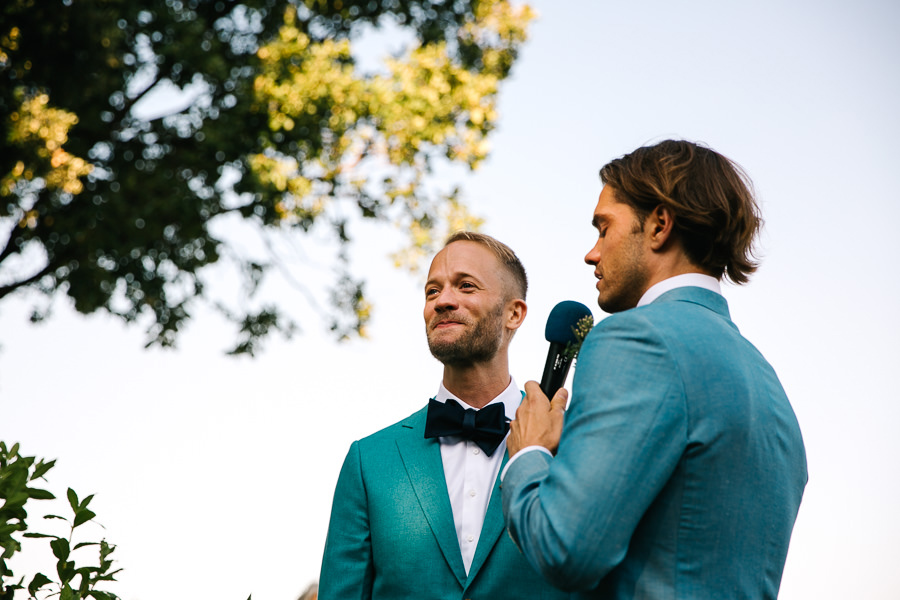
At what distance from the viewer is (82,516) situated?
100 inches

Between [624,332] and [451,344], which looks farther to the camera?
[451,344]

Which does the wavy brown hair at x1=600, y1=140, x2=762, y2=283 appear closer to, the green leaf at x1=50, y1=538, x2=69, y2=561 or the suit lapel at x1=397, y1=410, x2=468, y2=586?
the suit lapel at x1=397, y1=410, x2=468, y2=586

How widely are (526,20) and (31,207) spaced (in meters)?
6.81

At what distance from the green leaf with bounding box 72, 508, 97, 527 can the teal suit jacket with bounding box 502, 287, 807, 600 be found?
53.6 inches

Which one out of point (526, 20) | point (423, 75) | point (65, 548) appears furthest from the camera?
point (526, 20)

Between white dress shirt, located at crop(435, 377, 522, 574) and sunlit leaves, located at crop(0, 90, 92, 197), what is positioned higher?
sunlit leaves, located at crop(0, 90, 92, 197)

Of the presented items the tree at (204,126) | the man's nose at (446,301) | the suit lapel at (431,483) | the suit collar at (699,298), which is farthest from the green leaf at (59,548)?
the tree at (204,126)

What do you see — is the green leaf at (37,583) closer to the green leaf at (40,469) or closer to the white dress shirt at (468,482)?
the green leaf at (40,469)

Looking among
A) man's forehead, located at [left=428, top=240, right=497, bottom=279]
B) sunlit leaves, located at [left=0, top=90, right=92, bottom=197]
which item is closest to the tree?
sunlit leaves, located at [left=0, top=90, right=92, bottom=197]

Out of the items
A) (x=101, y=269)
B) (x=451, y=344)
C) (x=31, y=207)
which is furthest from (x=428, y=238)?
(x=451, y=344)

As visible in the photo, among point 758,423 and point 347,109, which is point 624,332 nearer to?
point 758,423

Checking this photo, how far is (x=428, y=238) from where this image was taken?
11469 mm

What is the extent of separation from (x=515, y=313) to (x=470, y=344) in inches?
18.4

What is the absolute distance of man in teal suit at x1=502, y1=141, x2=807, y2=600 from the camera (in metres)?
1.81
